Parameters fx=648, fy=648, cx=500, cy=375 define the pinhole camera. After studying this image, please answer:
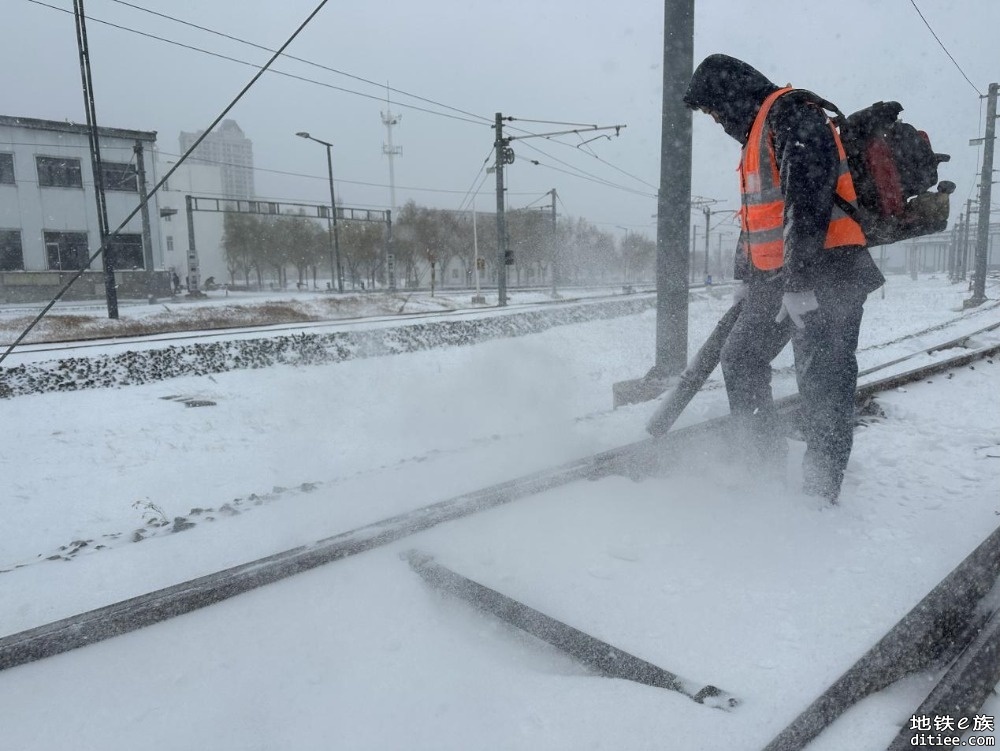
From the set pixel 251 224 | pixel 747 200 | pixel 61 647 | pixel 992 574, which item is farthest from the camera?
pixel 251 224

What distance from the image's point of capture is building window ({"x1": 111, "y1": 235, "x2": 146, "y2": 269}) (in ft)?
105

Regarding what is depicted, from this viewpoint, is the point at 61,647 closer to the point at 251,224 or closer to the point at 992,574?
the point at 992,574

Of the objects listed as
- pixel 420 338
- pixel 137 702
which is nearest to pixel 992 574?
pixel 137 702

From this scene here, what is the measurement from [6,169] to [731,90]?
37.6 meters

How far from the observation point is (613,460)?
11.1 feet

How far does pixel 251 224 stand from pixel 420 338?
179 ft

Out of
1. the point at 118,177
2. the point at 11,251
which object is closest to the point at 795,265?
the point at 118,177

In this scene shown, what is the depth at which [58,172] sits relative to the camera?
31562 mm

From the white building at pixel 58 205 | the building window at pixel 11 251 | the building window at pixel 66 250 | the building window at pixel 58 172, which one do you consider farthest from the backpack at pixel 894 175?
the building window at pixel 58 172

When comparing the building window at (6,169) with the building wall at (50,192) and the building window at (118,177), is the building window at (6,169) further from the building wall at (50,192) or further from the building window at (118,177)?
the building window at (118,177)

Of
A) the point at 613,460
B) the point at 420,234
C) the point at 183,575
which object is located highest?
the point at 420,234

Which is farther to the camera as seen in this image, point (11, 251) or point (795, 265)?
point (11, 251)

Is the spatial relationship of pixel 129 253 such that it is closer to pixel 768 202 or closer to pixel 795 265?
pixel 768 202

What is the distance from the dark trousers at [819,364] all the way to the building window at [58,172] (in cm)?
3748
